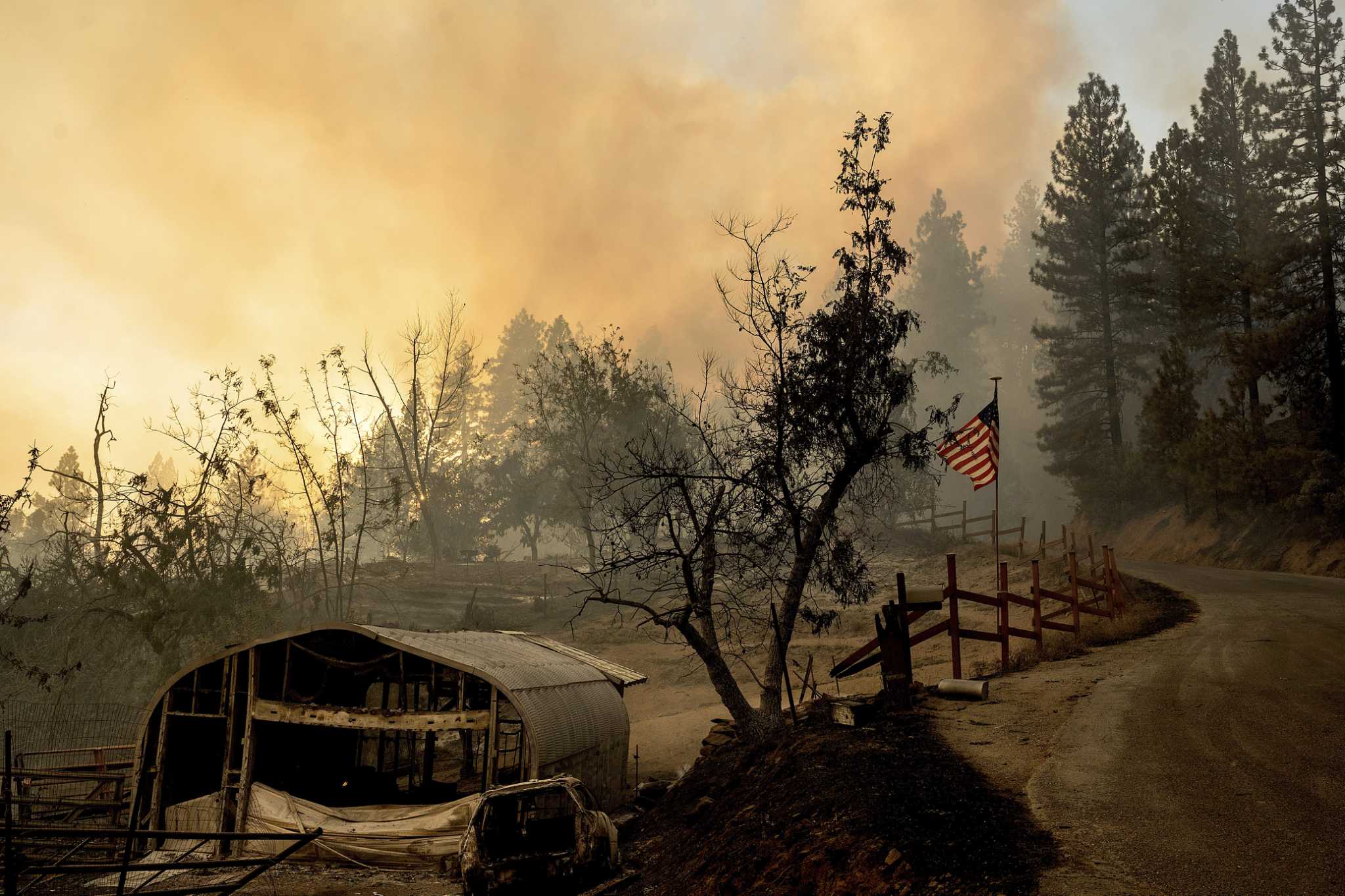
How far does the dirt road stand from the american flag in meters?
5.97

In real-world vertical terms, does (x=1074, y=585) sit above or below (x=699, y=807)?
above

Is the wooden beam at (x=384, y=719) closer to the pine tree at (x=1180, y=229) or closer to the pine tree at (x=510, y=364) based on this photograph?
the pine tree at (x=1180, y=229)

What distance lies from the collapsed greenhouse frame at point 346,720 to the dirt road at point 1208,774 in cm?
1036

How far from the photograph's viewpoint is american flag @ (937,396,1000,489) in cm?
2236

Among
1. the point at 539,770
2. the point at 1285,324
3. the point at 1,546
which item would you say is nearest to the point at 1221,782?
the point at 539,770

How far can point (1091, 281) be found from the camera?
2180 inches

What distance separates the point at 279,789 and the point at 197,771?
299cm

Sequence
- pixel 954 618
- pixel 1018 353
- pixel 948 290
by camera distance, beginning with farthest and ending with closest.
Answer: pixel 1018 353
pixel 948 290
pixel 954 618

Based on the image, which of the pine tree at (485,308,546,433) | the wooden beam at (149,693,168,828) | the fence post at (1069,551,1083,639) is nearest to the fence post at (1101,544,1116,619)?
the fence post at (1069,551,1083,639)

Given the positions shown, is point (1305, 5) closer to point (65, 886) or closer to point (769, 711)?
point (769, 711)

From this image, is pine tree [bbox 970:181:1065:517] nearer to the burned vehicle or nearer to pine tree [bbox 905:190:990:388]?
pine tree [bbox 905:190:990:388]

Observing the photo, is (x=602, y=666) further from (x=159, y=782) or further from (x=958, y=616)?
(x=159, y=782)

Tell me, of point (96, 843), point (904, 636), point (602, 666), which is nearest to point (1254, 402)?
point (602, 666)

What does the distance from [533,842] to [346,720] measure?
5862 mm
